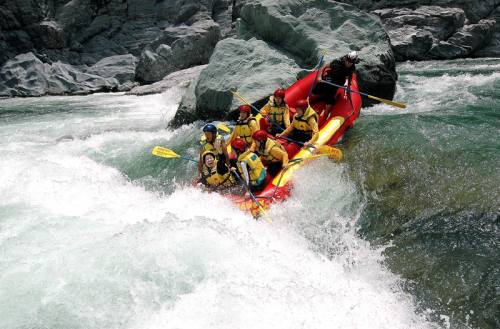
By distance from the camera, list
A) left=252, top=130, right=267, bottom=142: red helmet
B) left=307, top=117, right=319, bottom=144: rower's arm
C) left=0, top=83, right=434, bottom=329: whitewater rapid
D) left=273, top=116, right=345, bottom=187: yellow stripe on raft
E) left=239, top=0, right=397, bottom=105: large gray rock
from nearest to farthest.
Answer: left=0, top=83, right=434, bottom=329: whitewater rapid, left=273, top=116, right=345, bottom=187: yellow stripe on raft, left=252, top=130, right=267, bottom=142: red helmet, left=307, top=117, right=319, bottom=144: rower's arm, left=239, top=0, right=397, bottom=105: large gray rock

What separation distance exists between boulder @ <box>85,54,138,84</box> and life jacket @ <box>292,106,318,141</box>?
16.0 meters

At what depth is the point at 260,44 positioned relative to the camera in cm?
1009

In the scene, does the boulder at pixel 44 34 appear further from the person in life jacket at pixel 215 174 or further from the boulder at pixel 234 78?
the person in life jacket at pixel 215 174

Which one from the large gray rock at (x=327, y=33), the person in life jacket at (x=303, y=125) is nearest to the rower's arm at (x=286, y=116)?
the person in life jacket at (x=303, y=125)

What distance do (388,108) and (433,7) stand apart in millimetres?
17093

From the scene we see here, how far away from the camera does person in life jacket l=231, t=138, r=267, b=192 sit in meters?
5.49

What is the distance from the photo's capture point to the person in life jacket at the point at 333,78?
733 centimetres

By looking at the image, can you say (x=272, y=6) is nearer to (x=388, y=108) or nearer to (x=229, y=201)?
(x=388, y=108)

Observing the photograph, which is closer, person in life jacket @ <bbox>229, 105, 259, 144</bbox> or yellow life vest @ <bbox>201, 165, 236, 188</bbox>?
yellow life vest @ <bbox>201, 165, 236, 188</bbox>

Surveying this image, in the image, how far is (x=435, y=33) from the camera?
21969 millimetres

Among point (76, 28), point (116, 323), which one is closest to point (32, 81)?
point (76, 28)

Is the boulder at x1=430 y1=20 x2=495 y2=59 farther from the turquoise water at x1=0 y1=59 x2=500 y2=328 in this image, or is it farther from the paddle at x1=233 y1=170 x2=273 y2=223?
the paddle at x1=233 y1=170 x2=273 y2=223

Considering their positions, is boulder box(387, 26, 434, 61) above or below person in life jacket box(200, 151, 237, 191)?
below

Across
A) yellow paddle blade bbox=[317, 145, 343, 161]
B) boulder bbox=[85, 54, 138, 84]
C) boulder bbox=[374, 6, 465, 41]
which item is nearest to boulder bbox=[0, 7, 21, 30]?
boulder bbox=[85, 54, 138, 84]
